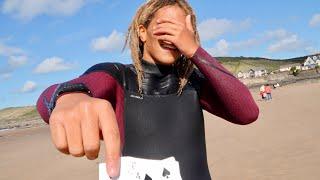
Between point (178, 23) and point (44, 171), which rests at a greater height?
point (178, 23)

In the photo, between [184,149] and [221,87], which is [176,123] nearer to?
[184,149]

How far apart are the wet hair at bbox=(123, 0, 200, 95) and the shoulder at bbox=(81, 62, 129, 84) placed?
85mm

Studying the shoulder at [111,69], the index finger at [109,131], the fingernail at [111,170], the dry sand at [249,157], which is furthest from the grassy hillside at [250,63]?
the index finger at [109,131]

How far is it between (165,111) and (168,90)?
4.6 inches

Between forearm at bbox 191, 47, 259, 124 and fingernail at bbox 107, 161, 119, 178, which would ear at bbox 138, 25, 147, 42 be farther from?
fingernail at bbox 107, 161, 119, 178

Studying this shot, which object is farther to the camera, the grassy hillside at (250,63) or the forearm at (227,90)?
the grassy hillside at (250,63)

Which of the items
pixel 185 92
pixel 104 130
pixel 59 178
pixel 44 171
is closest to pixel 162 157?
pixel 185 92

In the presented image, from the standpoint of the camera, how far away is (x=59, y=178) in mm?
11828

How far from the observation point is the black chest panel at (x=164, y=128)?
2213 millimetres

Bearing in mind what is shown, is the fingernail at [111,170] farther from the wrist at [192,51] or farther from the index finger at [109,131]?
the wrist at [192,51]

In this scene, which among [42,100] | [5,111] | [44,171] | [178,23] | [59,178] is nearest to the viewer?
[42,100]

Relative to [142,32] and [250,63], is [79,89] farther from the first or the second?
[250,63]

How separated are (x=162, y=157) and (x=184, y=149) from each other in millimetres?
118

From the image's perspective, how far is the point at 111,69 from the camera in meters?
2.21
